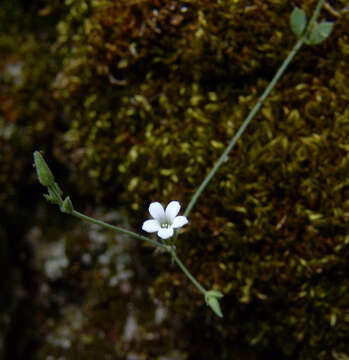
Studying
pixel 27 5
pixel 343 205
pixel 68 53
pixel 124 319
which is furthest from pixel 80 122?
pixel 343 205

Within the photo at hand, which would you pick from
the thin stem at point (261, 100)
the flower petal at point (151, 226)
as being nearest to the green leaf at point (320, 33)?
the thin stem at point (261, 100)

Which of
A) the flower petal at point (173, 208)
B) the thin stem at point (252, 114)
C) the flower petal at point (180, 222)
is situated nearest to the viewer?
the flower petal at point (180, 222)

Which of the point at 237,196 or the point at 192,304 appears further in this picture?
the point at 192,304

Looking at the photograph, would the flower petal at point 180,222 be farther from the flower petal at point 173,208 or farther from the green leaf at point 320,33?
the green leaf at point 320,33

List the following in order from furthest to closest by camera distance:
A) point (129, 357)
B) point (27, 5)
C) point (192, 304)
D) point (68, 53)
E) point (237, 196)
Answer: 1. point (27, 5)
2. point (68, 53)
3. point (129, 357)
4. point (192, 304)
5. point (237, 196)

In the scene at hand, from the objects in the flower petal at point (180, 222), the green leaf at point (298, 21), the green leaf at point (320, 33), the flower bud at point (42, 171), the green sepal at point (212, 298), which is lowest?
the green sepal at point (212, 298)

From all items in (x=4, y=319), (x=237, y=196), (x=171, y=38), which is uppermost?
(x=171, y=38)

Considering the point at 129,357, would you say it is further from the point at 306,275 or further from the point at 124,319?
the point at 306,275

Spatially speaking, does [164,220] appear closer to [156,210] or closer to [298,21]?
[156,210]
